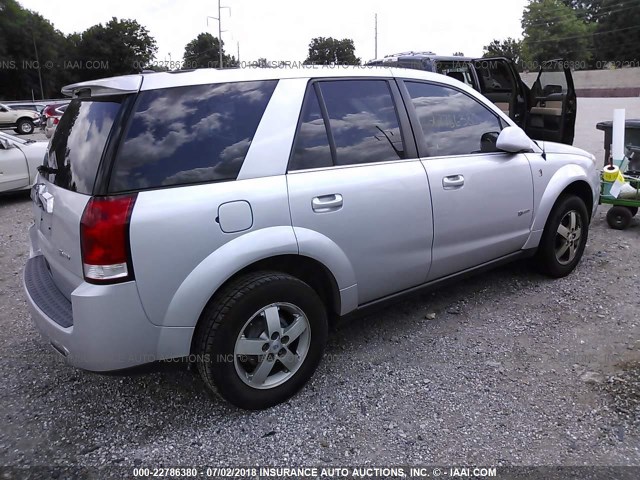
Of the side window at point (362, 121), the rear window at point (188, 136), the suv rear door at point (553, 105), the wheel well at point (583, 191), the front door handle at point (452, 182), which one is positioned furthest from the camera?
the suv rear door at point (553, 105)

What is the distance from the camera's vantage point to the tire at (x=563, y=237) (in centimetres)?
429

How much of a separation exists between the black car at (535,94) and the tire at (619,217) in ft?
4.89

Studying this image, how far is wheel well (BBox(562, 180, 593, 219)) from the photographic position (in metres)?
4.44

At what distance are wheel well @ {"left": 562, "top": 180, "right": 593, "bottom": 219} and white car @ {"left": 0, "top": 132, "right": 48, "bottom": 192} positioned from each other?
7.58m

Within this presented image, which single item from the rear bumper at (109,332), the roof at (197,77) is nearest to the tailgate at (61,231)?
the rear bumper at (109,332)

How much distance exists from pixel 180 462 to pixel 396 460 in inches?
40.0

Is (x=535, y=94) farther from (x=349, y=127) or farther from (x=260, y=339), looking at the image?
(x=260, y=339)

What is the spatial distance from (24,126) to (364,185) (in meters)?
27.7

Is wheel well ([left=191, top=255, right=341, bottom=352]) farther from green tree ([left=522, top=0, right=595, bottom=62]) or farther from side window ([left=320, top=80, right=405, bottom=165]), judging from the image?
green tree ([left=522, top=0, right=595, bottom=62])

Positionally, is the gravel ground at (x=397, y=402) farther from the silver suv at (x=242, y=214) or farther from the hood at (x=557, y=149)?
the hood at (x=557, y=149)

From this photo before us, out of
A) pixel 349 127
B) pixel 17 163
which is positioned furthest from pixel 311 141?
pixel 17 163

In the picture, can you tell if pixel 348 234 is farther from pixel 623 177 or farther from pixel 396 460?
pixel 623 177

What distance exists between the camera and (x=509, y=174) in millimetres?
3826

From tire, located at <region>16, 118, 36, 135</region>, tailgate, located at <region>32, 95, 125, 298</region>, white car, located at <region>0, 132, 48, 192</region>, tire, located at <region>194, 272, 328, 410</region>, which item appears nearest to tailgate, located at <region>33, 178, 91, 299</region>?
tailgate, located at <region>32, 95, 125, 298</region>
